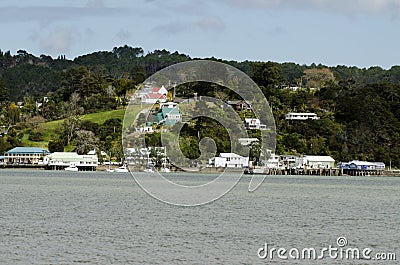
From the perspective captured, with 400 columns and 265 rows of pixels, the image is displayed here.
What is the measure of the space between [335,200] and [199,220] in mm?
24622

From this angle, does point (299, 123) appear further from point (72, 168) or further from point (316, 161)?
point (72, 168)

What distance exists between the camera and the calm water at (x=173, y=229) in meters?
29.6

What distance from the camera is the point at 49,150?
132 m

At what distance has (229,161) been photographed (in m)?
120

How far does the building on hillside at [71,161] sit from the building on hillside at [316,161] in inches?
1327

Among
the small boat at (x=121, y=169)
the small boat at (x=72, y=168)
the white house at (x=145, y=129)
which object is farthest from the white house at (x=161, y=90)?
the small boat at (x=72, y=168)

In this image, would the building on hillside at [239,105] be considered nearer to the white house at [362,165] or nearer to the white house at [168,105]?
the white house at [168,105]

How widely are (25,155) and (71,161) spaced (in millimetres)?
7519

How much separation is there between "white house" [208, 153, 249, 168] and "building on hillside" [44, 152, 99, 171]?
19829 millimetres

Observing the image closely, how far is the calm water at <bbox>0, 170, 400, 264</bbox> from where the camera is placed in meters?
29.6

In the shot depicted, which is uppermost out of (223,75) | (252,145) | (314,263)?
(223,75)

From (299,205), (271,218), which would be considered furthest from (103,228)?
(299,205)

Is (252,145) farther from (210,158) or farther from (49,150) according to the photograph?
(49,150)

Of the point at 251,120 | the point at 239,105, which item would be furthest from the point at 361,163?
the point at 251,120
